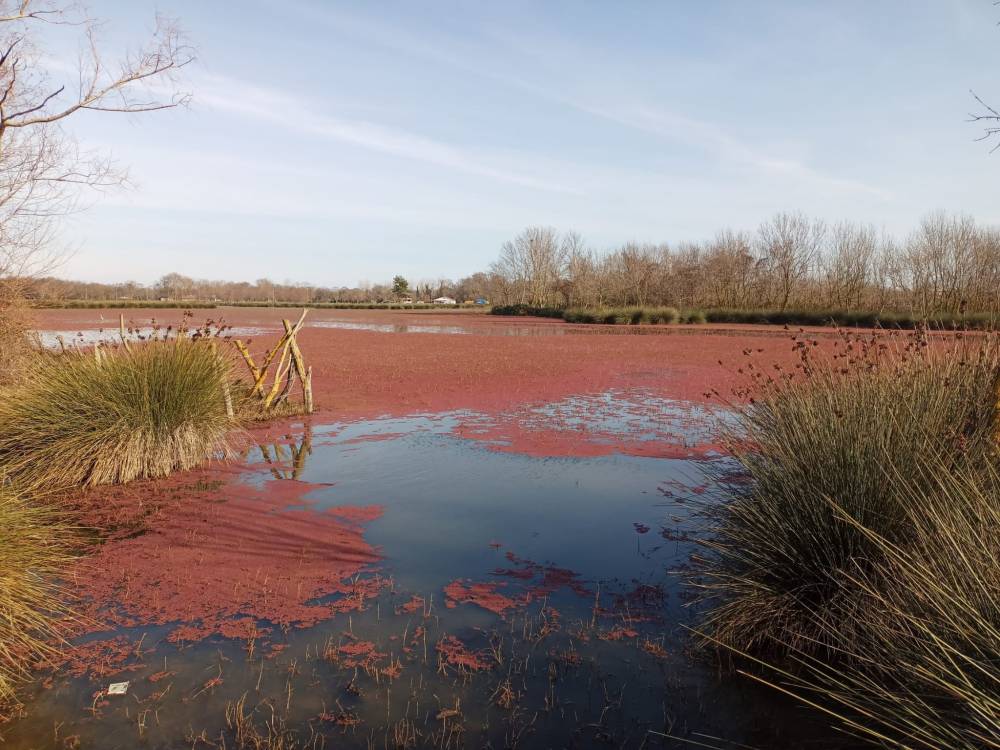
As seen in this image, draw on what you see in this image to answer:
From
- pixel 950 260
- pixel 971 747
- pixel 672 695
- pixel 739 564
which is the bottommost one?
pixel 672 695

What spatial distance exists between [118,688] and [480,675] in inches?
89.8

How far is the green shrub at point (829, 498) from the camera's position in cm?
423

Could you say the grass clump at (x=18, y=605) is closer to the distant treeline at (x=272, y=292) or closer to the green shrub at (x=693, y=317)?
the green shrub at (x=693, y=317)

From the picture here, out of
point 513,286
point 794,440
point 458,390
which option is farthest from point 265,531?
point 513,286

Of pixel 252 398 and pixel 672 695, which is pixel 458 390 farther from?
pixel 672 695

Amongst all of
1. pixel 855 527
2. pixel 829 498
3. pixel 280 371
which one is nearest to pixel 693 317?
pixel 280 371

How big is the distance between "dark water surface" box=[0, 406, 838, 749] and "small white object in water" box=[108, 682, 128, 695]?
60mm

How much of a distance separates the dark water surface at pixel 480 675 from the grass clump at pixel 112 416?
378 centimetres

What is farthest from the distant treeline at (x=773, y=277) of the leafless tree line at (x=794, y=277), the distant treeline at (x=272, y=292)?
the distant treeline at (x=272, y=292)

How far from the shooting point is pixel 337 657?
4352mm

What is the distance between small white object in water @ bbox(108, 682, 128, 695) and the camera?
3.94 meters

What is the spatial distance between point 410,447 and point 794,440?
676cm

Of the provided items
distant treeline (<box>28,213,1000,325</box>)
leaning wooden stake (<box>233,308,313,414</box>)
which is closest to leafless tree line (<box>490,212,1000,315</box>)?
distant treeline (<box>28,213,1000,325</box>)

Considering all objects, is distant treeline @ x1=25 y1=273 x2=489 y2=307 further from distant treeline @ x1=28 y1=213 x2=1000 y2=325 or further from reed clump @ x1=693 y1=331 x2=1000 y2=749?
reed clump @ x1=693 y1=331 x2=1000 y2=749
